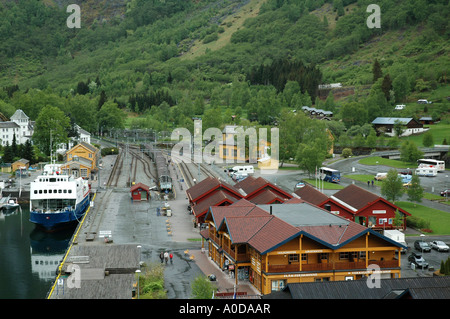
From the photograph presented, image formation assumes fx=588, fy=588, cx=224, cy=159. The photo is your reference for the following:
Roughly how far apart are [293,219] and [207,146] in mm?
83798

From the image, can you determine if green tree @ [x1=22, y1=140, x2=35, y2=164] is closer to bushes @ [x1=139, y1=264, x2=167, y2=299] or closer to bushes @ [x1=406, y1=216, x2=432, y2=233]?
bushes @ [x1=139, y1=264, x2=167, y2=299]

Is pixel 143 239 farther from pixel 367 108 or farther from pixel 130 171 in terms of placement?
pixel 367 108

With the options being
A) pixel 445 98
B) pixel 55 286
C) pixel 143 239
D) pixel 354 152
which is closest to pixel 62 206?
pixel 143 239

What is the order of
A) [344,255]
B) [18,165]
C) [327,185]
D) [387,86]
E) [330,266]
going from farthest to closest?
[387,86], [18,165], [327,185], [344,255], [330,266]

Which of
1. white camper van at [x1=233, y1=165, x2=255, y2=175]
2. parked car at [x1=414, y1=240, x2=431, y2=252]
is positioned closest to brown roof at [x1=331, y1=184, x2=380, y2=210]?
parked car at [x1=414, y1=240, x2=431, y2=252]

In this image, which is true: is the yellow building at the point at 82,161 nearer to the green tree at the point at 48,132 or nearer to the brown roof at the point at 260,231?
the green tree at the point at 48,132

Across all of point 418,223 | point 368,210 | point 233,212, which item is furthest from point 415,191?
point 233,212

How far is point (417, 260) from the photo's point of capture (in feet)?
141

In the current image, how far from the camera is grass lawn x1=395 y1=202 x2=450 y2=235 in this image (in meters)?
55.5

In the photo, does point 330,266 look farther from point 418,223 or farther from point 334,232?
point 418,223

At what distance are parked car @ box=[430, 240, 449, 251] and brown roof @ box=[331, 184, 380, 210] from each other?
7.97m

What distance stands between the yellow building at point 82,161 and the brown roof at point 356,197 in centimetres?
4705

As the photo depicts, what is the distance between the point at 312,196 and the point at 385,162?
47.0 metres
